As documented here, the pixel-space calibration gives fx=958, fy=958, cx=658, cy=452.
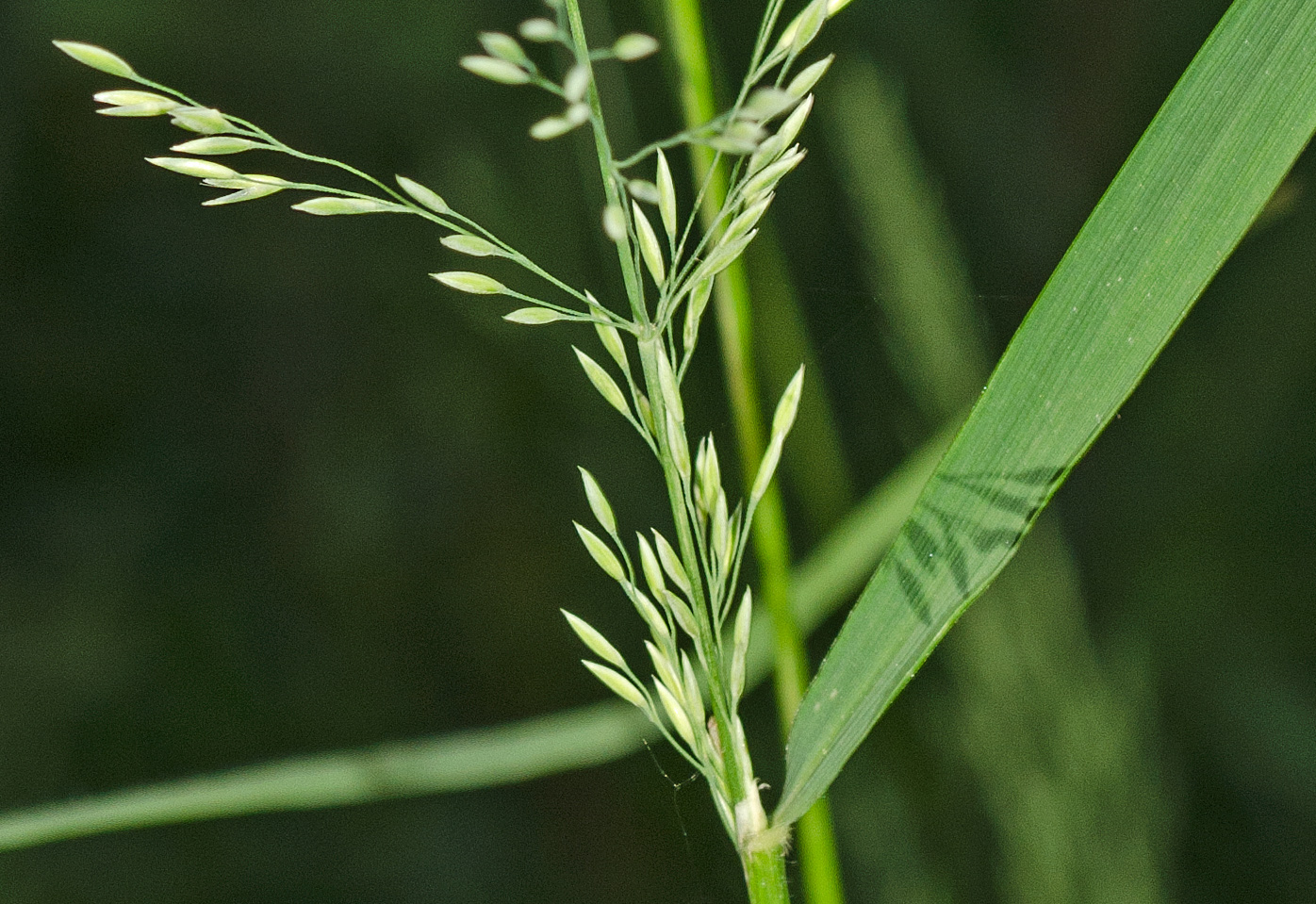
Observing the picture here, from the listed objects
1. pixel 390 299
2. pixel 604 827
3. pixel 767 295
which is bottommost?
pixel 604 827

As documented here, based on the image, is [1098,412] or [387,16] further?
[387,16]

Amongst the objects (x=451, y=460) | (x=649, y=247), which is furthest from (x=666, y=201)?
(x=451, y=460)

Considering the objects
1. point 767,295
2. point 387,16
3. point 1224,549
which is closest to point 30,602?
point 387,16

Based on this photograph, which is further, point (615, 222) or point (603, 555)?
point (603, 555)

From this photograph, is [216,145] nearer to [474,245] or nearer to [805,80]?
[474,245]

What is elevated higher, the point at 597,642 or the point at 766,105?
the point at 766,105

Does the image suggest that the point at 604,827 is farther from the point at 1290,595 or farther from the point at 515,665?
the point at 1290,595
